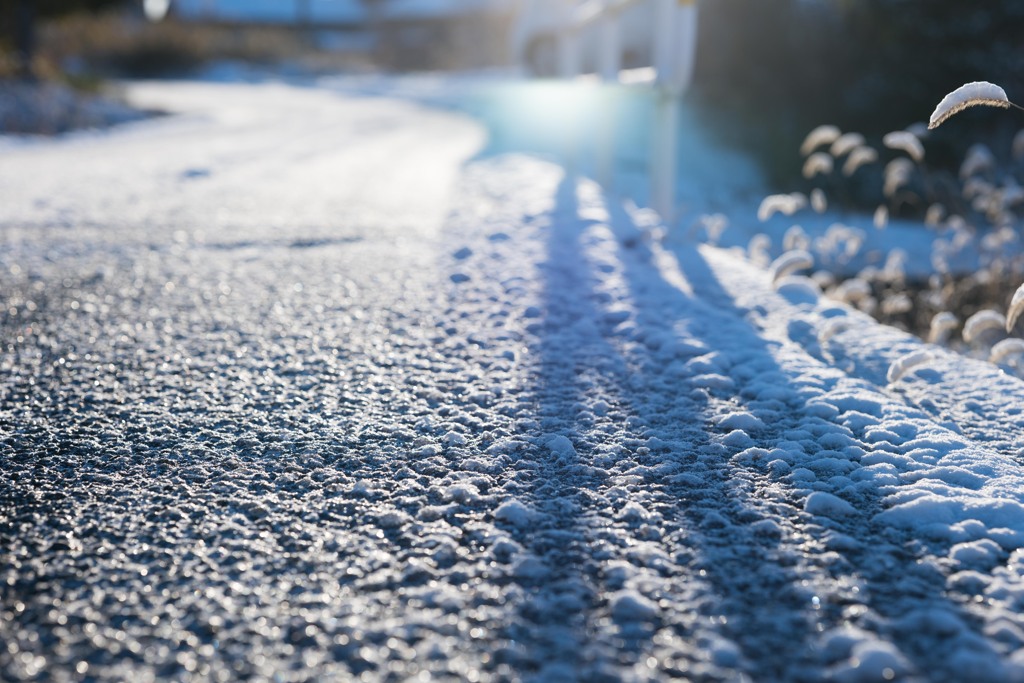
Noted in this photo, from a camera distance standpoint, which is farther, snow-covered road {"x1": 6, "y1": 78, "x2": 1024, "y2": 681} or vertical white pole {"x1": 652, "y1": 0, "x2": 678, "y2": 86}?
vertical white pole {"x1": 652, "y1": 0, "x2": 678, "y2": 86}

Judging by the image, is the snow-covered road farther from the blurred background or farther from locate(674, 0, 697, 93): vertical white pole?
the blurred background

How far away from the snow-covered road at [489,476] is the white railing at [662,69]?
2.19 feet

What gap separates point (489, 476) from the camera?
139 centimetres

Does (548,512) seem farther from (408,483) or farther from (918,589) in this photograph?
(918,589)

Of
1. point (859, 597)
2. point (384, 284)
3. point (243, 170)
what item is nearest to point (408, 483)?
point (859, 597)

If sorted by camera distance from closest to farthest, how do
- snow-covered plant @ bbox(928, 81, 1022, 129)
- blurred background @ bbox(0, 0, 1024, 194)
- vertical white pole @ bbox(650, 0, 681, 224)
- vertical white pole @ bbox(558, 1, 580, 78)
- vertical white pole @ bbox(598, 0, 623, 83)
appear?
snow-covered plant @ bbox(928, 81, 1022, 129)
vertical white pole @ bbox(650, 0, 681, 224)
vertical white pole @ bbox(598, 0, 623, 83)
vertical white pole @ bbox(558, 1, 580, 78)
blurred background @ bbox(0, 0, 1024, 194)

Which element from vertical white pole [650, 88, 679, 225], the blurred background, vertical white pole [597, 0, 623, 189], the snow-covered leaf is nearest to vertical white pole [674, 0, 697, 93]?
vertical white pole [650, 88, 679, 225]

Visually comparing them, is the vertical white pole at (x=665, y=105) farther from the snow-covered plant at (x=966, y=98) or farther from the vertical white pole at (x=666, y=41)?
the snow-covered plant at (x=966, y=98)

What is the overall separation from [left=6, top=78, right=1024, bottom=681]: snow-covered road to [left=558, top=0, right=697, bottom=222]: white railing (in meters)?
0.67

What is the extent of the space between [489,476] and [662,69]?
224 centimetres

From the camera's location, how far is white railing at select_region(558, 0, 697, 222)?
10.0 ft

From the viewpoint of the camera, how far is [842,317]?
2215 millimetres

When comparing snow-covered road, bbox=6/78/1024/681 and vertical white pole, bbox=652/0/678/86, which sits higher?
vertical white pole, bbox=652/0/678/86

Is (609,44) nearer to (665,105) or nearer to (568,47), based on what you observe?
(665,105)
